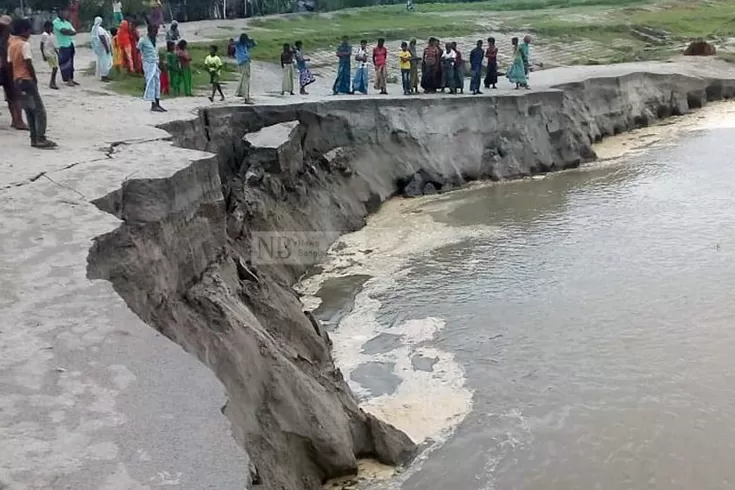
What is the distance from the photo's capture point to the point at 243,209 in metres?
13.3

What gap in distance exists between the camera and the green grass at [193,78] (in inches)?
709

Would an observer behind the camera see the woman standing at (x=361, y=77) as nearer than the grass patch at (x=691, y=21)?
Yes

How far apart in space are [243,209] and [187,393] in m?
8.53

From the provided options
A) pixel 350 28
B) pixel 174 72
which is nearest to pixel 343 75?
pixel 174 72

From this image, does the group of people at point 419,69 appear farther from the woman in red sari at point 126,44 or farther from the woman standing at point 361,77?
the woman in red sari at point 126,44

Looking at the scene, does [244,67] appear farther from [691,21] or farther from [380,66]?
[691,21]

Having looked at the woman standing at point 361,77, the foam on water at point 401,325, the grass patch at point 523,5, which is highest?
the grass patch at point 523,5

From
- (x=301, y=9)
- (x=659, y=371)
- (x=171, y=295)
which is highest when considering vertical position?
(x=301, y=9)

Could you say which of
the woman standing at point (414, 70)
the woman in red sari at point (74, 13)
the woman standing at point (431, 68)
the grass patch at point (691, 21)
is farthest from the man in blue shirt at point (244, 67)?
the grass patch at point (691, 21)

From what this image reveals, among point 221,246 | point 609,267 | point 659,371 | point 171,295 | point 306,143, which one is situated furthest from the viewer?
point 306,143

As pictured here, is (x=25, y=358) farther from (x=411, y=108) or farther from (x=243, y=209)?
(x=411, y=108)

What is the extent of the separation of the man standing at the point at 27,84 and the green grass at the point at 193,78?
6.78 meters

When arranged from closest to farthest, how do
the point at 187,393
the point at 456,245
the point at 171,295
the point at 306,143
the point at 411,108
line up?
the point at 187,393, the point at 171,295, the point at 456,245, the point at 306,143, the point at 411,108

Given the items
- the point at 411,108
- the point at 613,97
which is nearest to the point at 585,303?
the point at 411,108
